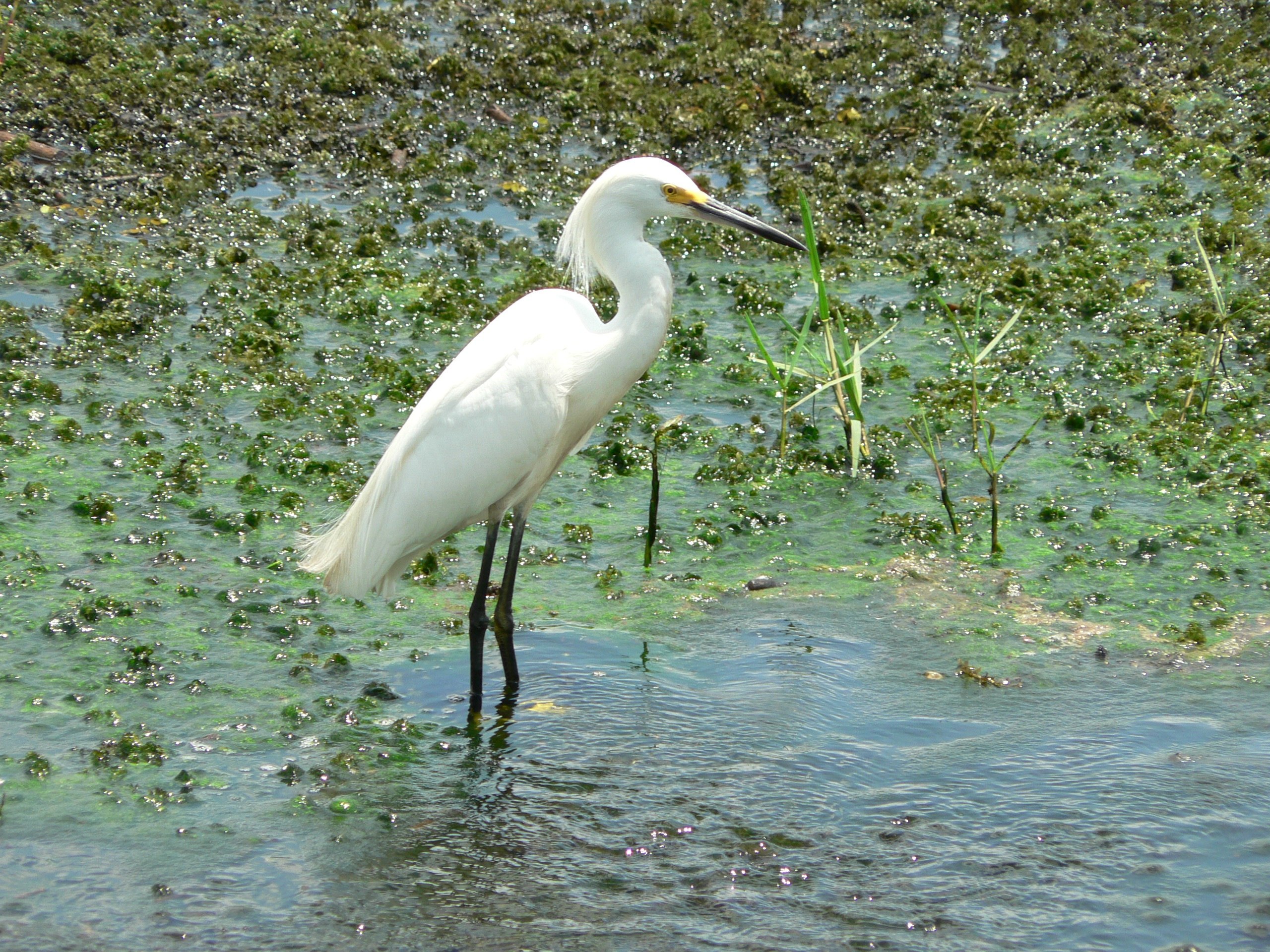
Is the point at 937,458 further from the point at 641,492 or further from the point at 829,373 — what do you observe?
the point at 641,492

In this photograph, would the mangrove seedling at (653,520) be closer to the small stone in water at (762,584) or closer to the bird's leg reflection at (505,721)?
the small stone in water at (762,584)

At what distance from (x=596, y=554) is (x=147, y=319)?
3316 millimetres

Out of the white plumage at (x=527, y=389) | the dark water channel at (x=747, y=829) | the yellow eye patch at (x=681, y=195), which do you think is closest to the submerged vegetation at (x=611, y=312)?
the dark water channel at (x=747, y=829)

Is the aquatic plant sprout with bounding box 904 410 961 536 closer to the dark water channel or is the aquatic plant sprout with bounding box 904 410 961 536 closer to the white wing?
the dark water channel

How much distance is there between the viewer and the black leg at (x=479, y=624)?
4.99m

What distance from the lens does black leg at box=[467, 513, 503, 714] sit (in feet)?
16.4

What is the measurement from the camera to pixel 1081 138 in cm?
1036

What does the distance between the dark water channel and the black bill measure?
1643 mm

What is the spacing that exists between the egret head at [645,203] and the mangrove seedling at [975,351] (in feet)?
3.81

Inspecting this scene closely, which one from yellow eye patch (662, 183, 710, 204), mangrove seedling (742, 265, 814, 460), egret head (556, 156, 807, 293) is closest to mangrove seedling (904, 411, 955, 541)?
mangrove seedling (742, 265, 814, 460)

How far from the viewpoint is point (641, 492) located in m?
6.49

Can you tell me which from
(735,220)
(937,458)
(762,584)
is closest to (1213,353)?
(937,458)

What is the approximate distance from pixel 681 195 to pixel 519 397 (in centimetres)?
95

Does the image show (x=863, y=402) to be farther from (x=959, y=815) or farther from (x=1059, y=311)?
(x=959, y=815)
